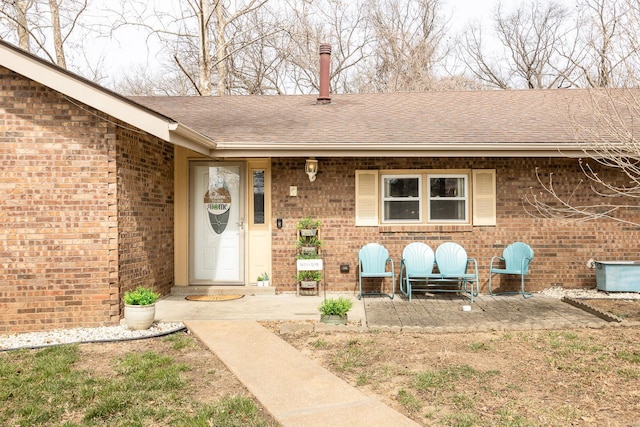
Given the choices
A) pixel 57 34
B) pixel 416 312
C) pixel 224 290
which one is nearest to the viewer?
pixel 416 312

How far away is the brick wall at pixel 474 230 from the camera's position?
8.48m

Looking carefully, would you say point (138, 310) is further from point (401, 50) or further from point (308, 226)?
point (401, 50)

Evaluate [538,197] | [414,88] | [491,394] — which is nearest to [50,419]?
[491,394]

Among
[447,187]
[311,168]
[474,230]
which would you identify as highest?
[311,168]

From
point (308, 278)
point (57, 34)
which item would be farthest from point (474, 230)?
point (57, 34)

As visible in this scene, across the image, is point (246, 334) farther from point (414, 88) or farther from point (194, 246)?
point (414, 88)

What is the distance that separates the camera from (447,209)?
28.2 feet

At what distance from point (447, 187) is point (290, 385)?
17.6ft

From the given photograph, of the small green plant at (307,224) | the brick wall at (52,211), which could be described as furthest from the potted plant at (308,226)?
the brick wall at (52,211)

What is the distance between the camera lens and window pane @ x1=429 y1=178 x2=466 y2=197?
8.57m

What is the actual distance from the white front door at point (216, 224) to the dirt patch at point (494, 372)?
2.73 meters

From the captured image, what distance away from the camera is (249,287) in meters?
8.52

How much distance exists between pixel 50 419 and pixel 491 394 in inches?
128

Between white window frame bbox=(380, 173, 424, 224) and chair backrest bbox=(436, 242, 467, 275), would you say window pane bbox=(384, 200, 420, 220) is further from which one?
chair backrest bbox=(436, 242, 467, 275)
